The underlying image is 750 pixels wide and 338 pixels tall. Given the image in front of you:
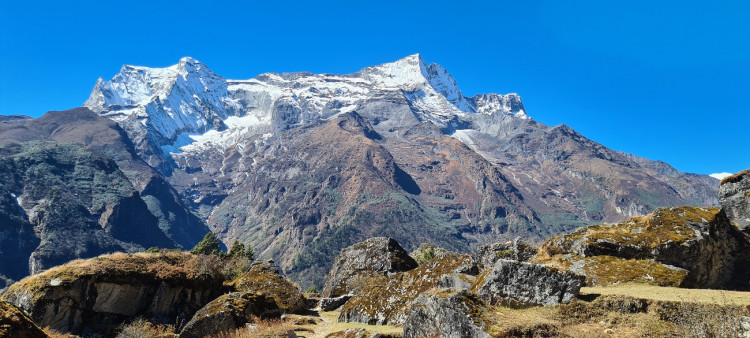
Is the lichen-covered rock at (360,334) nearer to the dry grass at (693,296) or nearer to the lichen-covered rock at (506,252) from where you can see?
the dry grass at (693,296)

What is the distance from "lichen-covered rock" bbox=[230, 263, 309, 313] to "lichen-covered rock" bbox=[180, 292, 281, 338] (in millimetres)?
4696

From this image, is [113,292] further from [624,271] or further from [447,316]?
[624,271]

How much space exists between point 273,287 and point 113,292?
9359 millimetres

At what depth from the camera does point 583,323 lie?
42.0 ft

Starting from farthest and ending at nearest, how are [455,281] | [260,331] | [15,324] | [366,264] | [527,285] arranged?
[366,264], [455,281], [260,331], [527,285], [15,324]

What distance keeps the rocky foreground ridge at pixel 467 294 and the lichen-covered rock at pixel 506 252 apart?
6.2 inches

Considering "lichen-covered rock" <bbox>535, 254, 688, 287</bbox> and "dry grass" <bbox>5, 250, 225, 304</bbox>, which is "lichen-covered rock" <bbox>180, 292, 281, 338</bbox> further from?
"lichen-covered rock" <bbox>535, 254, 688, 287</bbox>

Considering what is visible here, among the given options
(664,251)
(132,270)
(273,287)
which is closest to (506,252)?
(664,251)

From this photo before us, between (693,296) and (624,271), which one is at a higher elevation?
(624,271)

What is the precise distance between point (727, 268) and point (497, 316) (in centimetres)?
1643

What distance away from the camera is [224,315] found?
63.6 ft

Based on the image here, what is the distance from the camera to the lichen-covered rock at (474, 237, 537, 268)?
28.7m

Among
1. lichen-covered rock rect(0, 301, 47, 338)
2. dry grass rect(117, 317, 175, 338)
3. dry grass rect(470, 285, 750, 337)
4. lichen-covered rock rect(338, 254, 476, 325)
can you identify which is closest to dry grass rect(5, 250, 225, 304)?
dry grass rect(117, 317, 175, 338)

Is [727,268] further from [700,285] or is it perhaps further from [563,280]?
[563,280]
